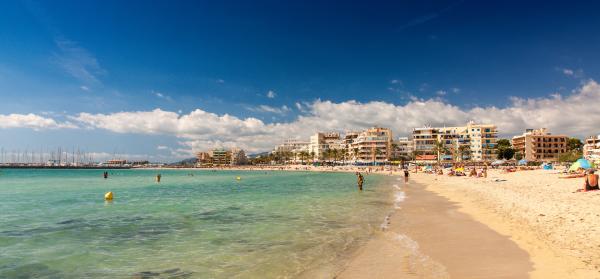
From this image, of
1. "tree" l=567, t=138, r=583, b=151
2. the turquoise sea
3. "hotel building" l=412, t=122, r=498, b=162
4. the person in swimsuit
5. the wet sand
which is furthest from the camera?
"hotel building" l=412, t=122, r=498, b=162

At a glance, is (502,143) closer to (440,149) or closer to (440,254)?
(440,149)

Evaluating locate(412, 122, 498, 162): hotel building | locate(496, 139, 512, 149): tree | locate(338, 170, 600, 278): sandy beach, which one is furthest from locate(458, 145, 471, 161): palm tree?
locate(338, 170, 600, 278): sandy beach

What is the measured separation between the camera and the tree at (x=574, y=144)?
152m

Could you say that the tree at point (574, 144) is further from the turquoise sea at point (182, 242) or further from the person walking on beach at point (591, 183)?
the turquoise sea at point (182, 242)

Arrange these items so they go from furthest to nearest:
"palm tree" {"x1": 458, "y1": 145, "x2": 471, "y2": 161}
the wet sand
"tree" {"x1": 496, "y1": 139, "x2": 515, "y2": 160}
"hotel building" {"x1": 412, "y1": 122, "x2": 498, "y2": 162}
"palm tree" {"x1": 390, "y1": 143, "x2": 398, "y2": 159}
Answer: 1. "palm tree" {"x1": 390, "y1": 143, "x2": 398, "y2": 159}
2. "hotel building" {"x1": 412, "y1": 122, "x2": 498, "y2": 162}
3. "tree" {"x1": 496, "y1": 139, "x2": 515, "y2": 160}
4. "palm tree" {"x1": 458, "y1": 145, "x2": 471, "y2": 161}
5. the wet sand

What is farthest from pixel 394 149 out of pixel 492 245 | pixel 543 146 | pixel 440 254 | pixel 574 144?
pixel 440 254

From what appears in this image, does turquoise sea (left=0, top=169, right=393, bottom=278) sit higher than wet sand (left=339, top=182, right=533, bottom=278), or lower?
lower

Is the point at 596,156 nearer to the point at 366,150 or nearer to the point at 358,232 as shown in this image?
the point at 358,232

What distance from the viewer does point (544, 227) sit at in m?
14.4

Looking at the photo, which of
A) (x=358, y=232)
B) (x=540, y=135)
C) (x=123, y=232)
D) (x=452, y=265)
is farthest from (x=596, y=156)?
(x=540, y=135)

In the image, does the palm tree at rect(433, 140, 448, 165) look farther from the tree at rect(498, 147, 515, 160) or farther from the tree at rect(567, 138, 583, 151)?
the tree at rect(567, 138, 583, 151)

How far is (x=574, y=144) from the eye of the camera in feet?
502

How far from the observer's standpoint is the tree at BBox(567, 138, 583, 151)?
498ft

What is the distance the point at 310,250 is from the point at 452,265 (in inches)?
191
